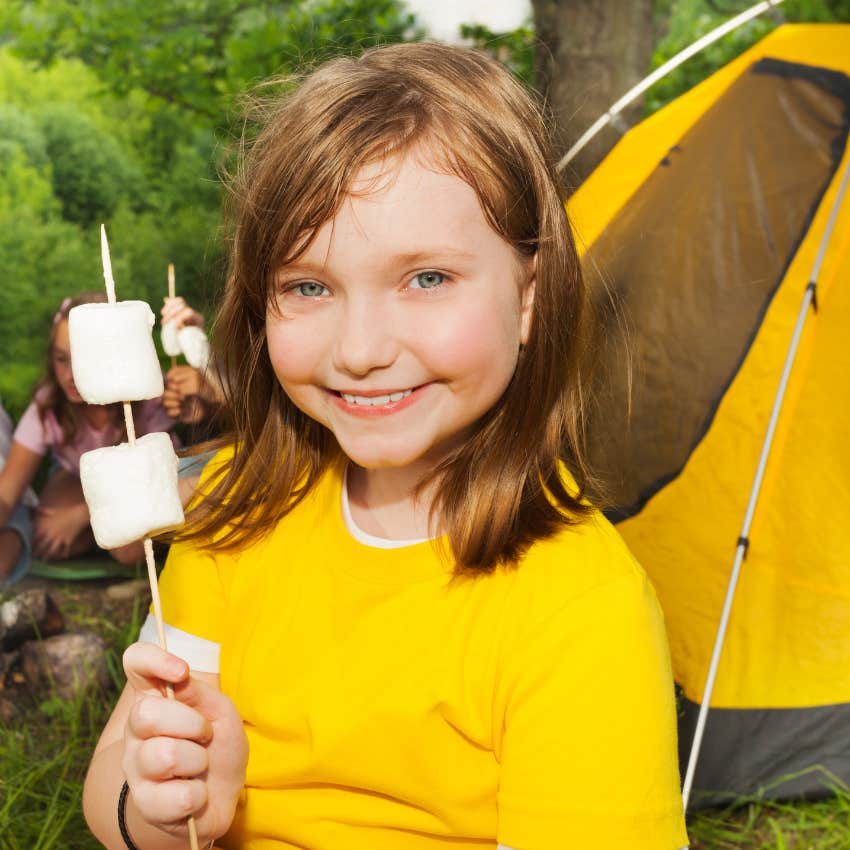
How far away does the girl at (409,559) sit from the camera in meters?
1.18

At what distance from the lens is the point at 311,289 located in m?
1.26

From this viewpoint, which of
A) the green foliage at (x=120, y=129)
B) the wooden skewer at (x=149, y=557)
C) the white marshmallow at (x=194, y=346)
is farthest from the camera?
the green foliage at (x=120, y=129)

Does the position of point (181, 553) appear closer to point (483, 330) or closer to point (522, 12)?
point (483, 330)

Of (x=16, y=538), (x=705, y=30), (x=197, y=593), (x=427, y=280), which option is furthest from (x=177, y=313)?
(x=705, y=30)

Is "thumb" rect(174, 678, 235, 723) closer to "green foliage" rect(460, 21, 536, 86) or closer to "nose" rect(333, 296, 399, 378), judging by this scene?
"nose" rect(333, 296, 399, 378)

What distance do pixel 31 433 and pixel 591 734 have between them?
2.02 metres

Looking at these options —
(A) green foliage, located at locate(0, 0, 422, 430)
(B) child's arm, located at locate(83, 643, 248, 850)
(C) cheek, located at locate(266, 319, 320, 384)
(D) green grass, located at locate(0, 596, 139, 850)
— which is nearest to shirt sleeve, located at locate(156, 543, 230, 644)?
(B) child's arm, located at locate(83, 643, 248, 850)

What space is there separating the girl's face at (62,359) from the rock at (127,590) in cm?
50

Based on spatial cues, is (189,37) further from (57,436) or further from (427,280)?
(427,280)

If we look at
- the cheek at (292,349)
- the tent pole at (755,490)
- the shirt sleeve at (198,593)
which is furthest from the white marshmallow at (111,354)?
the tent pole at (755,490)

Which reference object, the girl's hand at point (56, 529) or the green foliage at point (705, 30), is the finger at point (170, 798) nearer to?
the girl's hand at point (56, 529)

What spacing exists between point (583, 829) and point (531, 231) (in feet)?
2.30

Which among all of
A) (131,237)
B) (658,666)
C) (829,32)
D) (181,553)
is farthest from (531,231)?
(131,237)

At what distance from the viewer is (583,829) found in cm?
116
